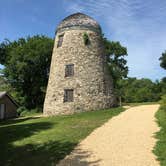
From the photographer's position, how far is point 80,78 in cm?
2502

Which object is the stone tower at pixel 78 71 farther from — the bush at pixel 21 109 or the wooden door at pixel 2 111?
the bush at pixel 21 109

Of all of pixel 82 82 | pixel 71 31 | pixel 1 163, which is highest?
pixel 71 31

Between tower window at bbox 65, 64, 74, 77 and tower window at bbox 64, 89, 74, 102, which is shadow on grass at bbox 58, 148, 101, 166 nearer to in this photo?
tower window at bbox 64, 89, 74, 102

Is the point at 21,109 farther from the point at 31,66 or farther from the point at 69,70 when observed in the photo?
the point at 69,70

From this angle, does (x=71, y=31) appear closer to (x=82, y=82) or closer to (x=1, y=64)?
(x=82, y=82)

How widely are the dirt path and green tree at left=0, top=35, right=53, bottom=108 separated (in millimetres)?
25322

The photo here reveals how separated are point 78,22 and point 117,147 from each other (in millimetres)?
17908

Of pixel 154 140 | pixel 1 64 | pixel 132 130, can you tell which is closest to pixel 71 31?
pixel 132 130

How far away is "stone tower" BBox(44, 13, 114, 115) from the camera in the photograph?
24828mm

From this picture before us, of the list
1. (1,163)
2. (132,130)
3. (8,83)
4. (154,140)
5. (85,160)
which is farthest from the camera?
(8,83)

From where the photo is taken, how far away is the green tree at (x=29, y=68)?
38662 millimetres

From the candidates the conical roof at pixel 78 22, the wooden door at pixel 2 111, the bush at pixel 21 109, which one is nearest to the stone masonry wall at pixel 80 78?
the conical roof at pixel 78 22

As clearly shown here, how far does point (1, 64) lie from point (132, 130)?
110 ft

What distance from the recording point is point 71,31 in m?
26.4
